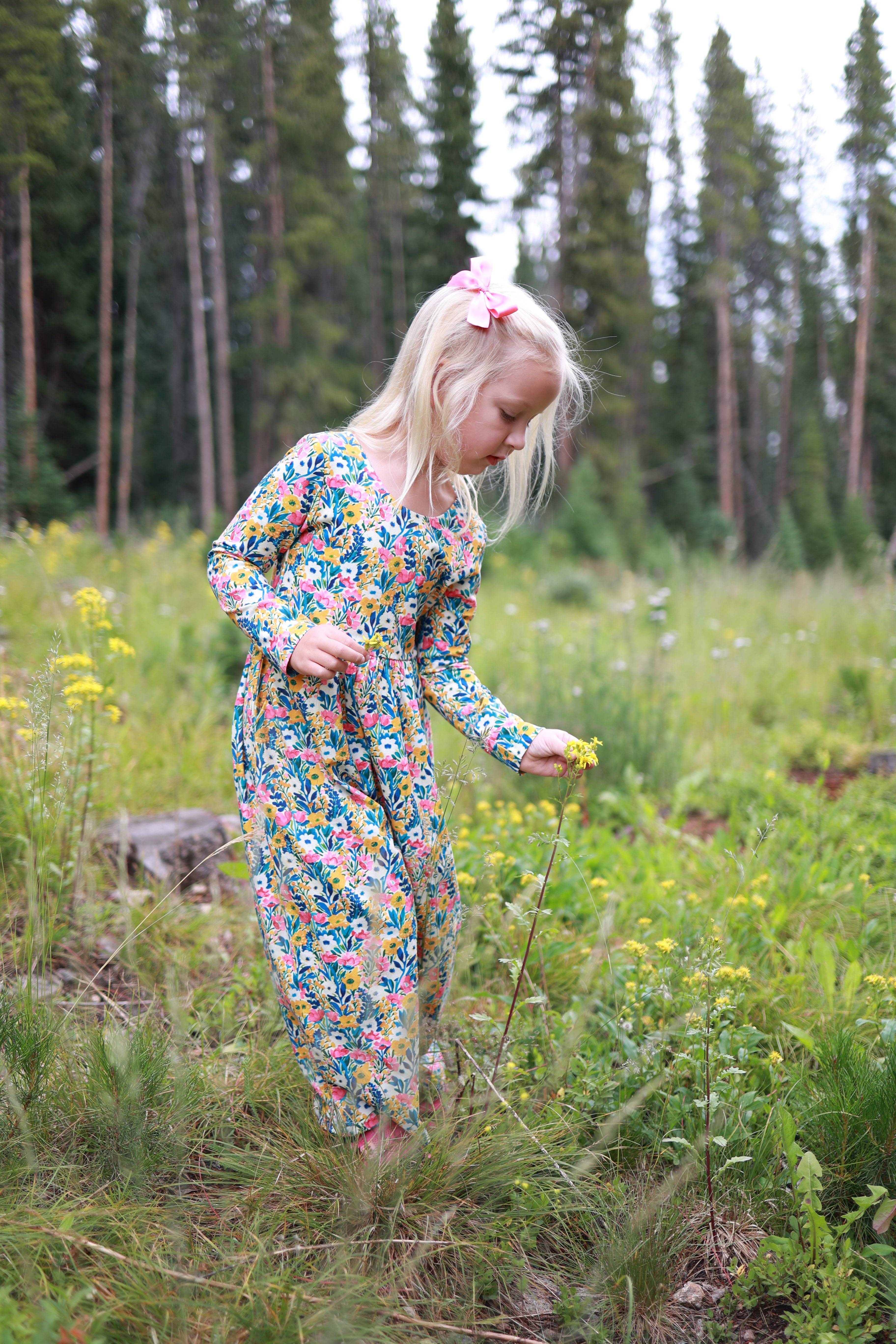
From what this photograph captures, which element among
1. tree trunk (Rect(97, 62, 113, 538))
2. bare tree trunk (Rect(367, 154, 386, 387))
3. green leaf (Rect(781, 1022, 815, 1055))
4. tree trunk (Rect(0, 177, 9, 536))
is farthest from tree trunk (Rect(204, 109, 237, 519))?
green leaf (Rect(781, 1022, 815, 1055))

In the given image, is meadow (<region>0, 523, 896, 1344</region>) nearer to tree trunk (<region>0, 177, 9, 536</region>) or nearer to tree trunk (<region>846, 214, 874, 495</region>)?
tree trunk (<region>0, 177, 9, 536</region>)

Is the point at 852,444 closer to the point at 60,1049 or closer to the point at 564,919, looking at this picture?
the point at 564,919

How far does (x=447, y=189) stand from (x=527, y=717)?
17.9 m

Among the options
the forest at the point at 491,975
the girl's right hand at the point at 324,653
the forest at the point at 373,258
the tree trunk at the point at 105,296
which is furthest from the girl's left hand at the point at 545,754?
the tree trunk at the point at 105,296

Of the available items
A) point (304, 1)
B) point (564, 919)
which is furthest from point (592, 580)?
point (304, 1)

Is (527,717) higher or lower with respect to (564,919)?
higher

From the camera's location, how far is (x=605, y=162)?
14492 mm

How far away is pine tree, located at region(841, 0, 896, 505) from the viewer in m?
5.95

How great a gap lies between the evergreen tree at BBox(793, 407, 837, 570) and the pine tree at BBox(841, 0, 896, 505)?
976 millimetres

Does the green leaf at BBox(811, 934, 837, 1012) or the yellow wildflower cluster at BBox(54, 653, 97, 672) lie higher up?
the yellow wildflower cluster at BBox(54, 653, 97, 672)

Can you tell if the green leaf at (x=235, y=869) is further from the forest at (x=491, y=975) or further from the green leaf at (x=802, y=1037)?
the green leaf at (x=802, y=1037)

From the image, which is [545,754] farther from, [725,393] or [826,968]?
[725,393]

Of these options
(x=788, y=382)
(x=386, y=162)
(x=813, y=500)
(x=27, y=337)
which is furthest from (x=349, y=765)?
(x=788, y=382)

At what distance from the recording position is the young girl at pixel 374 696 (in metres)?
1.49
